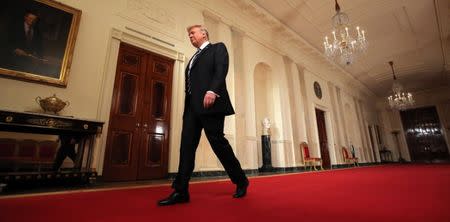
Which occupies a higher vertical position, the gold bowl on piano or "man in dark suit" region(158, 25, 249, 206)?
the gold bowl on piano

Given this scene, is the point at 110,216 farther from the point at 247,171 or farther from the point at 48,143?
the point at 247,171

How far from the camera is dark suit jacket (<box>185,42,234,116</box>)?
147cm

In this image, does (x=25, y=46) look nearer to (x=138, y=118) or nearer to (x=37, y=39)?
(x=37, y=39)

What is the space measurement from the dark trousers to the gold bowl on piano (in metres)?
2.07

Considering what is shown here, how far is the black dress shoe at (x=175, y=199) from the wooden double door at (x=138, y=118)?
7.55 ft

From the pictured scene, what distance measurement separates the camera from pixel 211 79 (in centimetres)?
158

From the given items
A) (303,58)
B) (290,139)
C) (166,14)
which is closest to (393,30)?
(303,58)

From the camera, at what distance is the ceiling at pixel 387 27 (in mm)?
6242

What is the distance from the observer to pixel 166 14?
4.44 metres

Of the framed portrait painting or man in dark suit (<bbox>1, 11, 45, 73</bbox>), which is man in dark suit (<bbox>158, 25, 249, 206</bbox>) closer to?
the framed portrait painting

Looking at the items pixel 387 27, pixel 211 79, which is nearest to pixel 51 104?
pixel 211 79

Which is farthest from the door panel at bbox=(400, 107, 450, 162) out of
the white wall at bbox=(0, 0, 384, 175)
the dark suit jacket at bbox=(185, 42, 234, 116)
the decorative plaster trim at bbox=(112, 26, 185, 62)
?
the dark suit jacket at bbox=(185, 42, 234, 116)

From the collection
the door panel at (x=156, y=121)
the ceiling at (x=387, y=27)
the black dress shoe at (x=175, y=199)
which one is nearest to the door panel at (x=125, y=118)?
the door panel at (x=156, y=121)

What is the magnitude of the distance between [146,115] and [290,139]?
4248 mm
